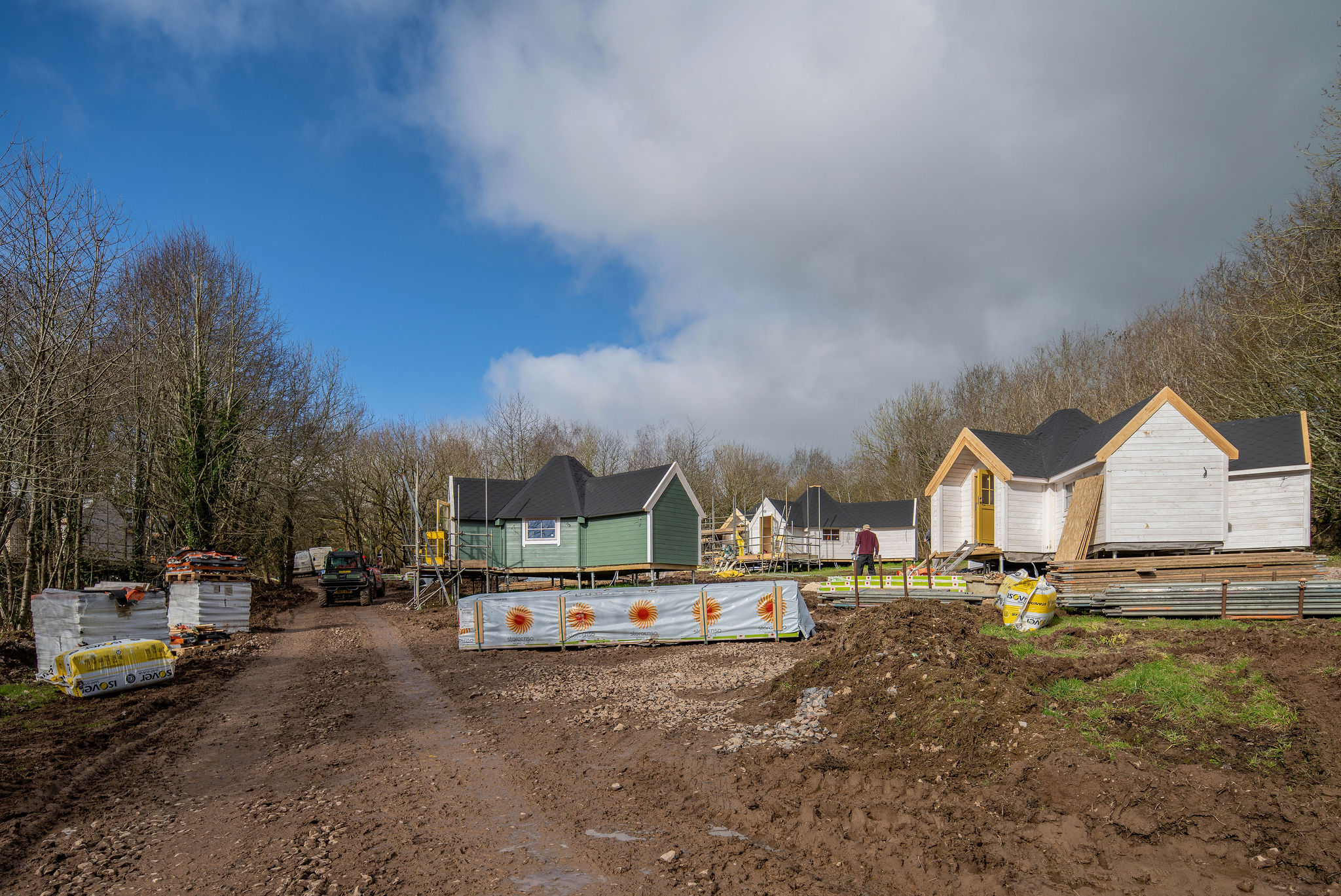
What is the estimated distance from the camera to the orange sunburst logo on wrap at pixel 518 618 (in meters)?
16.1

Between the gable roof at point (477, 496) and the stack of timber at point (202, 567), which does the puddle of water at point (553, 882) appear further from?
the gable roof at point (477, 496)

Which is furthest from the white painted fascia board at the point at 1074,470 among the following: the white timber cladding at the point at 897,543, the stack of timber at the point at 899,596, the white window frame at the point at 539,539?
the white timber cladding at the point at 897,543

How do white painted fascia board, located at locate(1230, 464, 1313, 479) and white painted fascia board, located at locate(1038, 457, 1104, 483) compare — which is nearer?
white painted fascia board, located at locate(1230, 464, 1313, 479)

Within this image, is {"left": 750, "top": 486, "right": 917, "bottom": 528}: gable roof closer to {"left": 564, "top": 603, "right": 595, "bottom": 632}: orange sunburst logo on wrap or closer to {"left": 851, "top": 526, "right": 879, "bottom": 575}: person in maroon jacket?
{"left": 851, "top": 526, "right": 879, "bottom": 575}: person in maroon jacket

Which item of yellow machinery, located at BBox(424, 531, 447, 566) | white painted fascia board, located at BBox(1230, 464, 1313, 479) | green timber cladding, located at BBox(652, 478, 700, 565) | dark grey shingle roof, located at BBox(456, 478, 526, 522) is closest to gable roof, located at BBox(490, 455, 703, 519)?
dark grey shingle roof, located at BBox(456, 478, 526, 522)

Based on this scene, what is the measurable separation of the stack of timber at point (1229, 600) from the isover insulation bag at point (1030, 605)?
50.2 inches

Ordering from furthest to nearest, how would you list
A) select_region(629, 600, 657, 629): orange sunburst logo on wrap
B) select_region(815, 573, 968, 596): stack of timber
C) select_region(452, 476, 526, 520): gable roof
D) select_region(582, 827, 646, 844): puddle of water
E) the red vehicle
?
1. the red vehicle
2. select_region(452, 476, 526, 520): gable roof
3. select_region(815, 573, 968, 596): stack of timber
4. select_region(629, 600, 657, 629): orange sunburst logo on wrap
5. select_region(582, 827, 646, 844): puddle of water

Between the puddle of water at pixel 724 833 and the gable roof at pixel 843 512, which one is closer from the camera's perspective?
the puddle of water at pixel 724 833

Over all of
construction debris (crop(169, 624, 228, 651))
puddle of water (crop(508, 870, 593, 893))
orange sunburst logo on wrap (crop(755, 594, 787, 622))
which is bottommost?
construction debris (crop(169, 624, 228, 651))

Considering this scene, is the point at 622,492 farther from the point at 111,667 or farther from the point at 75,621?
the point at 111,667

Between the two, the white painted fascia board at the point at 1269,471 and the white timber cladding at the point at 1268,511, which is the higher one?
the white painted fascia board at the point at 1269,471

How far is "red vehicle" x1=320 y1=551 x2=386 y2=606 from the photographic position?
101ft

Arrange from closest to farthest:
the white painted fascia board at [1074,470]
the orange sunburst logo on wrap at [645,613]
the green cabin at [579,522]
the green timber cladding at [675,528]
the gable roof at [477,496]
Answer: the orange sunburst logo on wrap at [645,613] < the white painted fascia board at [1074,470] < the green timber cladding at [675,528] < the green cabin at [579,522] < the gable roof at [477,496]

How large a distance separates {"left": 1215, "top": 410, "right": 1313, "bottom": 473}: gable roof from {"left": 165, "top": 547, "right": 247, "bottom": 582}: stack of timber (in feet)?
91.6
